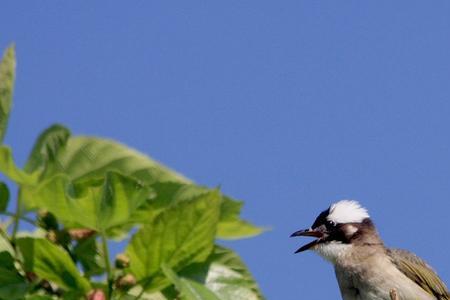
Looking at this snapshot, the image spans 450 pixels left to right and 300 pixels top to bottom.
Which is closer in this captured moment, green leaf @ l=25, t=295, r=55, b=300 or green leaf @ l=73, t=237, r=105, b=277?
green leaf @ l=25, t=295, r=55, b=300

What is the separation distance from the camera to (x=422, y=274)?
9.55 m

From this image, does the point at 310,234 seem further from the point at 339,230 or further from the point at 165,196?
the point at 165,196

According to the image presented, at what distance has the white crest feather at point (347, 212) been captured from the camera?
10.7m

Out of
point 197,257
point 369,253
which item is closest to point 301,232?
point 369,253

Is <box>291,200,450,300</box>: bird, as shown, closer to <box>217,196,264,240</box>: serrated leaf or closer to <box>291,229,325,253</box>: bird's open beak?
<box>291,229,325,253</box>: bird's open beak

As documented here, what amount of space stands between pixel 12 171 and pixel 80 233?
1.13ft

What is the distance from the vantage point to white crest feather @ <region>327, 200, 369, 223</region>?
10.7 meters

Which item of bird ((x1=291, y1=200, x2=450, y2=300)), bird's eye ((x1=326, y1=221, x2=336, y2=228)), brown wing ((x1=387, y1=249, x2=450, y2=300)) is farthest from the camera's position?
bird's eye ((x1=326, y1=221, x2=336, y2=228))

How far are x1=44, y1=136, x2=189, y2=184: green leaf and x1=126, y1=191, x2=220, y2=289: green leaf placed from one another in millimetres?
99

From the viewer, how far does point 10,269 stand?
265 cm

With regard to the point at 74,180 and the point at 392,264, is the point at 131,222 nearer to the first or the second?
the point at 74,180

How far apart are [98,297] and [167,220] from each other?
1.03ft

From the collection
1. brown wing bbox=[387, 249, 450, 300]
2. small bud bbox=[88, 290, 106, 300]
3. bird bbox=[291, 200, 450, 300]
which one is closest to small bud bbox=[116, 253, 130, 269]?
small bud bbox=[88, 290, 106, 300]

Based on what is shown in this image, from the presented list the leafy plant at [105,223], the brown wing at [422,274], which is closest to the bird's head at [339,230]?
the brown wing at [422,274]
